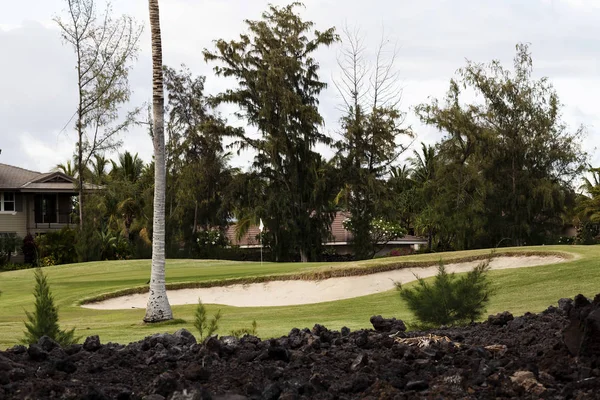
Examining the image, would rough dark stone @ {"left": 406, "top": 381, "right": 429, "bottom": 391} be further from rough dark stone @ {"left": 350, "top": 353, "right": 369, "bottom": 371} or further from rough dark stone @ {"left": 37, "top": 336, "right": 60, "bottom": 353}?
rough dark stone @ {"left": 37, "top": 336, "right": 60, "bottom": 353}

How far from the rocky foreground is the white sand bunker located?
15133 mm

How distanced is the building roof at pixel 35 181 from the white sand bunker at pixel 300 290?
32911 millimetres

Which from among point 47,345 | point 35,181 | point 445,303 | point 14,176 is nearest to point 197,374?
point 47,345

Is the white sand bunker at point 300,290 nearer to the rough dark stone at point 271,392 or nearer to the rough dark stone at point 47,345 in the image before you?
the rough dark stone at point 47,345

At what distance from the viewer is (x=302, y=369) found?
5875mm

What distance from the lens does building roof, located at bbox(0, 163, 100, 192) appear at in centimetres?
5617

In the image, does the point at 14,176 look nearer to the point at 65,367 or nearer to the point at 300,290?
the point at 300,290

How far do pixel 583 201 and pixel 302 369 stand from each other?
55474 millimetres

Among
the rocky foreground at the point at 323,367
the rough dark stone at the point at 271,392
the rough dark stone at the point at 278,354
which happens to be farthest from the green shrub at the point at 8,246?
the rough dark stone at the point at 271,392

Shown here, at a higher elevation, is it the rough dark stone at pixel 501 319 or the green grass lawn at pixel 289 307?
the rough dark stone at pixel 501 319

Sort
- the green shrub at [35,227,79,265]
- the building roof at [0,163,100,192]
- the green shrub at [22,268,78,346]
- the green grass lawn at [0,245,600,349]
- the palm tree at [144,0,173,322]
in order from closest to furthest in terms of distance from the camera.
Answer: the green shrub at [22,268,78,346] → the green grass lawn at [0,245,600,349] → the palm tree at [144,0,173,322] → the green shrub at [35,227,79,265] → the building roof at [0,163,100,192]

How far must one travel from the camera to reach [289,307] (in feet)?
65.3

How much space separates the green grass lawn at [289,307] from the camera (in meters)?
14.6

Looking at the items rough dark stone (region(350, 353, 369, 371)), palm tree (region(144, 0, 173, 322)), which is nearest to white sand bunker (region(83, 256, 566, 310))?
palm tree (region(144, 0, 173, 322))
